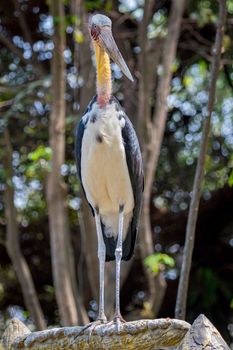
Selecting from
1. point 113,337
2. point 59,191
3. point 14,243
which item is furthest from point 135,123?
point 113,337

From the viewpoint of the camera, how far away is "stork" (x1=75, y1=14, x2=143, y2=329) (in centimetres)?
566

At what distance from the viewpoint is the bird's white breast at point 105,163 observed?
5645 millimetres

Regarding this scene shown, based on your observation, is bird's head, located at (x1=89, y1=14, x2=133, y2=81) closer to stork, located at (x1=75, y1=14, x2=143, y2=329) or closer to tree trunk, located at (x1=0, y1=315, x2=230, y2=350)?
Answer: stork, located at (x1=75, y1=14, x2=143, y2=329)

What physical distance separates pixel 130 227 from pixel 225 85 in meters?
5.06

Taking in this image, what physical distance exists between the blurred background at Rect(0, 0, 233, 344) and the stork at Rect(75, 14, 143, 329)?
311cm

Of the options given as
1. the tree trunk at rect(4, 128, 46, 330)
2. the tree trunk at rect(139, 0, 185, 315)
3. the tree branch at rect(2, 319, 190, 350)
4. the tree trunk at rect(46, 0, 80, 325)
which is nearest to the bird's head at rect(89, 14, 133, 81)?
the tree branch at rect(2, 319, 190, 350)

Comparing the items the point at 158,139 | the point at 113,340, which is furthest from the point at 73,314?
the point at 113,340

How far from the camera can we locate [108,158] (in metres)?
5.70

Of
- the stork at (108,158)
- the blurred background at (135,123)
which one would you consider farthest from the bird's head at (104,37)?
the blurred background at (135,123)

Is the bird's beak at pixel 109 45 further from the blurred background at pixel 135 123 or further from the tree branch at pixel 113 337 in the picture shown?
the blurred background at pixel 135 123

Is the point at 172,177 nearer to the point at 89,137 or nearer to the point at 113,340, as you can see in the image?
the point at 89,137

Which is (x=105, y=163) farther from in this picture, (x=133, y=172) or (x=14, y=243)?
(x=14, y=243)

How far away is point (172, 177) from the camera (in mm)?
11398

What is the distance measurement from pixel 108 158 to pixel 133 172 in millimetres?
220
